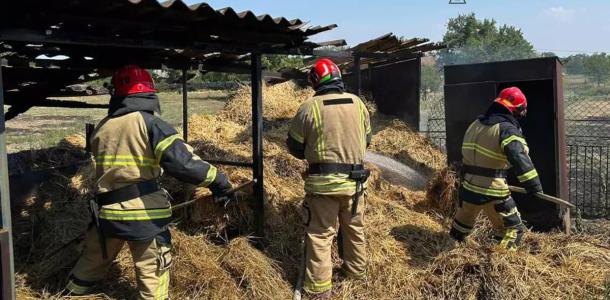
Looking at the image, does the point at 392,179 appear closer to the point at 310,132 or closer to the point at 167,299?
the point at 310,132

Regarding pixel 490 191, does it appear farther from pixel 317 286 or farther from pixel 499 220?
pixel 317 286

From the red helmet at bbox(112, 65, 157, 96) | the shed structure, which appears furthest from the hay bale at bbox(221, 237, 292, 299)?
the red helmet at bbox(112, 65, 157, 96)

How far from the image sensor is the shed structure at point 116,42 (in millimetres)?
3145

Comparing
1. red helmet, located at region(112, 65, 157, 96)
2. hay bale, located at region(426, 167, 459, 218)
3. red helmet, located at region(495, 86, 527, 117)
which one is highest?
red helmet, located at region(112, 65, 157, 96)

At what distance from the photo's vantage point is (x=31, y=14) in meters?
3.17

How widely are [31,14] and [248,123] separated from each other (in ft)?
15.3

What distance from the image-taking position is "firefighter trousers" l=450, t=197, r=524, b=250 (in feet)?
16.4

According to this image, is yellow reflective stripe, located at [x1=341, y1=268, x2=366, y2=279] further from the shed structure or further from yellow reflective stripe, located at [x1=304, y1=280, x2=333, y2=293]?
the shed structure

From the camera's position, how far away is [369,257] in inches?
193

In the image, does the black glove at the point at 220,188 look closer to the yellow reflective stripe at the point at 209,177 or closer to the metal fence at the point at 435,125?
the yellow reflective stripe at the point at 209,177

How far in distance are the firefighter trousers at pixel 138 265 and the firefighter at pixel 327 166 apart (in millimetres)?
1176

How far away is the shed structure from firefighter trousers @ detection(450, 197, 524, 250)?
2007 mm

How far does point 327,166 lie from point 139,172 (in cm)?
148

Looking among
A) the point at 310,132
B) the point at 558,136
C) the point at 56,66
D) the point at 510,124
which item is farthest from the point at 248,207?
the point at 558,136
